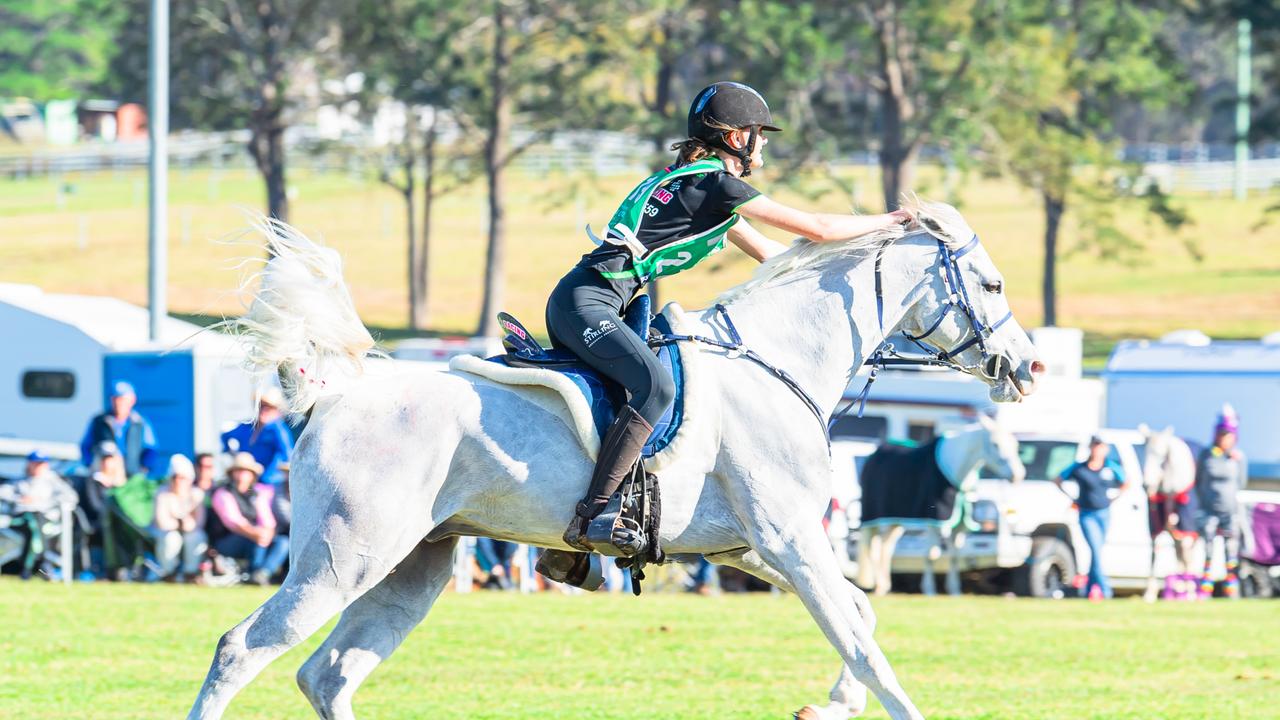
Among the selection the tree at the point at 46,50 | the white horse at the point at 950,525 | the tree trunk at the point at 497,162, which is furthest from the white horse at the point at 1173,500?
the tree at the point at 46,50

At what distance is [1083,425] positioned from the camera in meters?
23.8

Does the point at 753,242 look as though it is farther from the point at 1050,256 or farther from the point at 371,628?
the point at 1050,256

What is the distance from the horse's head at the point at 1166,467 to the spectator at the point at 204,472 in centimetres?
962

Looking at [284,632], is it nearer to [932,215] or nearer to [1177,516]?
[932,215]

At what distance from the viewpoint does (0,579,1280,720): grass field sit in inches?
392

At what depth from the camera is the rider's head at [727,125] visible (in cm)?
723

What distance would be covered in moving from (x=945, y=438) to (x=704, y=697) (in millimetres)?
8626

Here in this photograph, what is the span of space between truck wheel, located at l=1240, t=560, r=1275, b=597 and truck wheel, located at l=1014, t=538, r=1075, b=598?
6.66 feet

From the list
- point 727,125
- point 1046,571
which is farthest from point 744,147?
point 1046,571

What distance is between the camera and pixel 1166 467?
18.9 m

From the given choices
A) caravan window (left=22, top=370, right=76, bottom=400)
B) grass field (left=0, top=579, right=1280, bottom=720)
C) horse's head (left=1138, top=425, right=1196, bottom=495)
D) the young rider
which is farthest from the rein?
caravan window (left=22, top=370, right=76, bottom=400)

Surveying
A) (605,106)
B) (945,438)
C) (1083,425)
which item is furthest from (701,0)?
(945,438)

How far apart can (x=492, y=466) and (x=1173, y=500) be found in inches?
526

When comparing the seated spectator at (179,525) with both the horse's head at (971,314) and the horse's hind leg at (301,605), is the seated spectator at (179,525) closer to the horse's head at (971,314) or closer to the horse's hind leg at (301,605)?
the horse's hind leg at (301,605)
